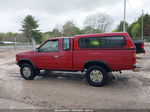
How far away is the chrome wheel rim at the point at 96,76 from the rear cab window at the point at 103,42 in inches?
38.2

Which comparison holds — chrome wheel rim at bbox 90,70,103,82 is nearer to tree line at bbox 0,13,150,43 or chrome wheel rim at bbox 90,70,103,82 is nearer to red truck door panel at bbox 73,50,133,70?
red truck door panel at bbox 73,50,133,70

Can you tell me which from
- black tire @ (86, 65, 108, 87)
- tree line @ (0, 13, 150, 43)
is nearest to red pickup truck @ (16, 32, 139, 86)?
black tire @ (86, 65, 108, 87)

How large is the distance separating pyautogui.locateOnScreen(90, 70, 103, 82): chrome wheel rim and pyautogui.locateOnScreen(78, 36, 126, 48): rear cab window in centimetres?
97

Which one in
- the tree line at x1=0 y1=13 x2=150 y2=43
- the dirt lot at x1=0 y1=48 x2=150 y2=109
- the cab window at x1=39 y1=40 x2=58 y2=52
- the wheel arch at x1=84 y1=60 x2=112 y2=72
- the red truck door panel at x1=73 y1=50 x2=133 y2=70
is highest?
the tree line at x1=0 y1=13 x2=150 y2=43

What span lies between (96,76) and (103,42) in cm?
129

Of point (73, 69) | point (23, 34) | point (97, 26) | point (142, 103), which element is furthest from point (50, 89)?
point (23, 34)

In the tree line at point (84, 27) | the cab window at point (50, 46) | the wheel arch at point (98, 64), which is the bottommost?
the wheel arch at point (98, 64)

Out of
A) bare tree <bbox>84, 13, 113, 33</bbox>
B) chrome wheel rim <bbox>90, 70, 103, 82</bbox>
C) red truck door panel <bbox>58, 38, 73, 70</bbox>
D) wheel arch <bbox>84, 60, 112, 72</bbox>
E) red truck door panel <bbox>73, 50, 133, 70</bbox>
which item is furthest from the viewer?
bare tree <bbox>84, 13, 113, 33</bbox>

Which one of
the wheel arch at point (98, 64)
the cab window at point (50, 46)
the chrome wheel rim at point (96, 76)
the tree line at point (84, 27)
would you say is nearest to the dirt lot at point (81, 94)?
the chrome wheel rim at point (96, 76)

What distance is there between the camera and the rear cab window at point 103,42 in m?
3.90

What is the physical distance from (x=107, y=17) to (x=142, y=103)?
145ft

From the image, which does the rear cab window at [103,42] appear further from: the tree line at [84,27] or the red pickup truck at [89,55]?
the tree line at [84,27]

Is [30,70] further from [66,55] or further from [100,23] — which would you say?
[100,23]

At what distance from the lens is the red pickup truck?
3.86 meters
